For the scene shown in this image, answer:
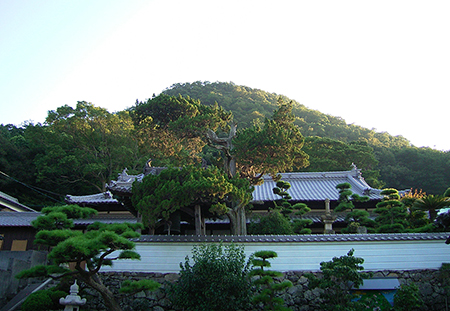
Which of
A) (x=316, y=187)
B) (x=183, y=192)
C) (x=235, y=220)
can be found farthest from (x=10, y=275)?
(x=316, y=187)

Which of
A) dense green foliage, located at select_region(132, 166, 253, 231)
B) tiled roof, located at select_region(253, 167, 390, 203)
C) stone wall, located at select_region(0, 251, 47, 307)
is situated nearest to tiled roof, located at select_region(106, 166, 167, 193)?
dense green foliage, located at select_region(132, 166, 253, 231)

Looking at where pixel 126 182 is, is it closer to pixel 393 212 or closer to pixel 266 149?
pixel 266 149

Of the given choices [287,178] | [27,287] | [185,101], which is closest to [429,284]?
[185,101]

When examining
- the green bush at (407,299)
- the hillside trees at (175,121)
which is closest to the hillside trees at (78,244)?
the green bush at (407,299)

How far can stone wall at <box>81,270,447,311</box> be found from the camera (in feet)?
35.5

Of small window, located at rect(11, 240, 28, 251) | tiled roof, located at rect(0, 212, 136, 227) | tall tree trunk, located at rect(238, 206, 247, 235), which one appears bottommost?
small window, located at rect(11, 240, 28, 251)

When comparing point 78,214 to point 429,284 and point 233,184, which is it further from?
point 429,284

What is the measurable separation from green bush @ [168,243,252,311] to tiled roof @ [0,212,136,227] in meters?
10.8

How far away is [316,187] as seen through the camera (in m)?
23.7

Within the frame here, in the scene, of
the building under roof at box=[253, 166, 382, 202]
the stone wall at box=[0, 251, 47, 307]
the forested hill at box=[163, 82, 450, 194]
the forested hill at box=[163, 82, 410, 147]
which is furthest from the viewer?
the forested hill at box=[163, 82, 410, 147]

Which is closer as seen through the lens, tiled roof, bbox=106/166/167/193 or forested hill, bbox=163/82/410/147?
tiled roof, bbox=106/166/167/193

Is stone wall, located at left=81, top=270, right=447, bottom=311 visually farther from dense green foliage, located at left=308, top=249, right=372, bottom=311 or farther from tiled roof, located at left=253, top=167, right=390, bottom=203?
tiled roof, located at left=253, top=167, right=390, bottom=203

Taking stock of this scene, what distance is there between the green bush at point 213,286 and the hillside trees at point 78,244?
88cm

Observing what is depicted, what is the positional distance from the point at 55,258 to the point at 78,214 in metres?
1.79
